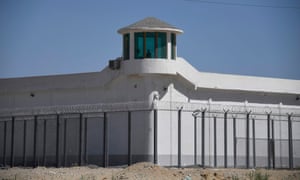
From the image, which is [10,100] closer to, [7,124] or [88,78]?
[7,124]

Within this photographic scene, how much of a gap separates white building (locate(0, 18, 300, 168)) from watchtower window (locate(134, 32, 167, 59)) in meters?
0.06

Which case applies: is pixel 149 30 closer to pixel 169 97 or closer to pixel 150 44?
pixel 150 44

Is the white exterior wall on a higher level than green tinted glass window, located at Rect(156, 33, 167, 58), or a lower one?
lower

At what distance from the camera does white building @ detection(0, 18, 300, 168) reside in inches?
1762

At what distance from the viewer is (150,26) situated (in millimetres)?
45344

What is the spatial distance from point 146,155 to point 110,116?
11.5ft

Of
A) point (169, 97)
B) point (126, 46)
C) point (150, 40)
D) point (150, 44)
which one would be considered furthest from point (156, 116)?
point (126, 46)

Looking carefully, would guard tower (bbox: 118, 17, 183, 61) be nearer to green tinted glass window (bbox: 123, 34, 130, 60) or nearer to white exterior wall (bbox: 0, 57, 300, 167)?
green tinted glass window (bbox: 123, 34, 130, 60)

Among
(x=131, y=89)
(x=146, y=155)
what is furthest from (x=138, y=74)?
(x=146, y=155)

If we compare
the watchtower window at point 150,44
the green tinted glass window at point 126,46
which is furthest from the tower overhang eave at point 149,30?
the green tinted glass window at point 126,46

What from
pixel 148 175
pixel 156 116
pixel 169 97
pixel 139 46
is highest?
pixel 139 46

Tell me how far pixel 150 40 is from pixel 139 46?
2.34 feet

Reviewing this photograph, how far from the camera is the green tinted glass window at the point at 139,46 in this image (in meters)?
45.6

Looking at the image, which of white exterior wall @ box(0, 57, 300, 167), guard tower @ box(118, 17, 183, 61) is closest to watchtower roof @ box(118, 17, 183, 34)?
guard tower @ box(118, 17, 183, 61)
